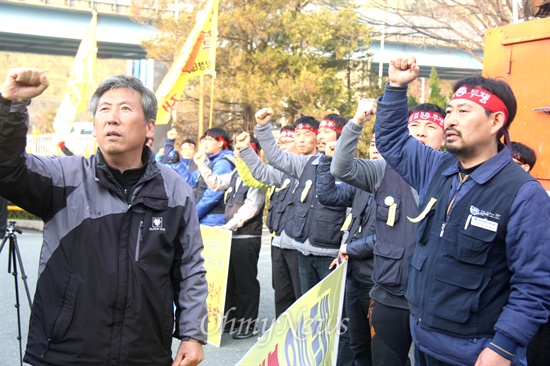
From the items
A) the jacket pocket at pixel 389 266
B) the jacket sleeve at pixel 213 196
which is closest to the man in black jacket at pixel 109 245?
the jacket pocket at pixel 389 266

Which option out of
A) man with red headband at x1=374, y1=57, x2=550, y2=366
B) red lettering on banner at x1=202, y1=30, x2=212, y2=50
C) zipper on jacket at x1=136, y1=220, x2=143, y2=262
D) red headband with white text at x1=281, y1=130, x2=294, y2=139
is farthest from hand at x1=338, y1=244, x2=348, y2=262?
red lettering on banner at x1=202, y1=30, x2=212, y2=50

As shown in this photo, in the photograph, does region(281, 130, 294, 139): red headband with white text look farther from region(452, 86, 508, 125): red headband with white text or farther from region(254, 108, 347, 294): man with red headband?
region(452, 86, 508, 125): red headband with white text

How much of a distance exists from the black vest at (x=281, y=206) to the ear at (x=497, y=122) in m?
3.54

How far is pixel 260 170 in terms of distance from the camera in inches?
273

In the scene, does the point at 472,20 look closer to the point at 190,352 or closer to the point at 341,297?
the point at 341,297

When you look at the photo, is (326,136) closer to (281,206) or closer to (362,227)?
(362,227)

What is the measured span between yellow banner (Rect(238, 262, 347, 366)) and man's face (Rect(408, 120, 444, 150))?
104 cm

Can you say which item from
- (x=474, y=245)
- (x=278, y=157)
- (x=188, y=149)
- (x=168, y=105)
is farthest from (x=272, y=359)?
(x=168, y=105)

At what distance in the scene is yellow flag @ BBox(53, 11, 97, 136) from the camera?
593 inches

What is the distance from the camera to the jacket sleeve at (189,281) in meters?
3.24

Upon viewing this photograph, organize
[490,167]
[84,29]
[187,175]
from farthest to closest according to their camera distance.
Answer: [84,29] → [187,175] → [490,167]

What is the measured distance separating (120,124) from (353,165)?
1.73 m

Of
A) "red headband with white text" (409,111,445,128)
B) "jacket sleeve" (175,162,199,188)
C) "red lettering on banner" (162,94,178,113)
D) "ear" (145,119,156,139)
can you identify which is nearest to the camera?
"ear" (145,119,156,139)

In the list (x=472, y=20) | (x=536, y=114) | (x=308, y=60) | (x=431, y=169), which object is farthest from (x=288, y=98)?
(x=431, y=169)
